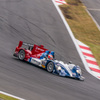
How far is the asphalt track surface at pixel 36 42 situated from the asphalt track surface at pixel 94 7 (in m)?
3.82

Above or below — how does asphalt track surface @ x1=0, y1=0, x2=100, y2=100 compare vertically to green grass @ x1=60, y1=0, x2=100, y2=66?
below

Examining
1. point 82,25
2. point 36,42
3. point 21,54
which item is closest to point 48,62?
point 21,54

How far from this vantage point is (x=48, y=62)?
42.1ft

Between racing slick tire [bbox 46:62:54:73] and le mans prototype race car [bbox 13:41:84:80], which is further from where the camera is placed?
racing slick tire [bbox 46:62:54:73]

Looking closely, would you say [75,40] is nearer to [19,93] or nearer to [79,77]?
[79,77]

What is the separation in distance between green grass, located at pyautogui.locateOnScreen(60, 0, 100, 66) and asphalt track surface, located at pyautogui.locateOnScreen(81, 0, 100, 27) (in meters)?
0.62

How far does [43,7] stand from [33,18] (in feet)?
11.1

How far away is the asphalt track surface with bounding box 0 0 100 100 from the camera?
29.6ft

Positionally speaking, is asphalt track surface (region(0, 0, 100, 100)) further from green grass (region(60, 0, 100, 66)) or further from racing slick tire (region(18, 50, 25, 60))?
green grass (region(60, 0, 100, 66))

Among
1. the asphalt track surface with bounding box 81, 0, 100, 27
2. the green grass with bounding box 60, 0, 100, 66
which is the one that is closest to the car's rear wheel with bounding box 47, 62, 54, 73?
the green grass with bounding box 60, 0, 100, 66

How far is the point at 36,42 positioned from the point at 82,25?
649 centimetres

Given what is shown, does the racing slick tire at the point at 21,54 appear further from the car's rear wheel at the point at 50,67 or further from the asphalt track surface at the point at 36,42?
the car's rear wheel at the point at 50,67

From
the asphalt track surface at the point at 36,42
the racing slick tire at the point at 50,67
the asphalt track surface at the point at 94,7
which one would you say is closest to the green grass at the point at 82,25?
the asphalt track surface at the point at 94,7

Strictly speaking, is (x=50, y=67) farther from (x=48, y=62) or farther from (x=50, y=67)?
(x=48, y=62)
